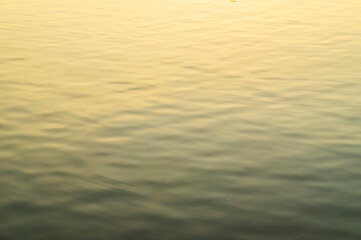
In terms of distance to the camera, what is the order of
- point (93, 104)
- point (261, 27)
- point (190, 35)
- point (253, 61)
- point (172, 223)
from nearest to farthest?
point (172, 223) → point (93, 104) → point (253, 61) → point (190, 35) → point (261, 27)

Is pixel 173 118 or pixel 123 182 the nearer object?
pixel 123 182

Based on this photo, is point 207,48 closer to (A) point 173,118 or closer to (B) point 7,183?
(A) point 173,118

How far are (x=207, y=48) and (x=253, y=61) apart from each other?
0.84m

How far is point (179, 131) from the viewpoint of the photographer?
14.2ft

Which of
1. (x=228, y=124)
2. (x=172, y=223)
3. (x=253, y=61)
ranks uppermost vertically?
(x=253, y=61)

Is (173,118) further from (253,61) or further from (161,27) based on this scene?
(161,27)

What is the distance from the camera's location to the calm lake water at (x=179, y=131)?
3074 millimetres

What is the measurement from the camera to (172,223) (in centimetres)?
302

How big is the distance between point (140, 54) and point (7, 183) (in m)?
3.44

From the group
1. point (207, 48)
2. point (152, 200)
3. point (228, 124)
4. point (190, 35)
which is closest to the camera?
point (152, 200)

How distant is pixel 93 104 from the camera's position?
4.91 m

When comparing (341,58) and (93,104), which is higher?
(341,58)

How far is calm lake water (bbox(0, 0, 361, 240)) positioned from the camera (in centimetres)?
307

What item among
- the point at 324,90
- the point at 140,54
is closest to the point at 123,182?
the point at 324,90
